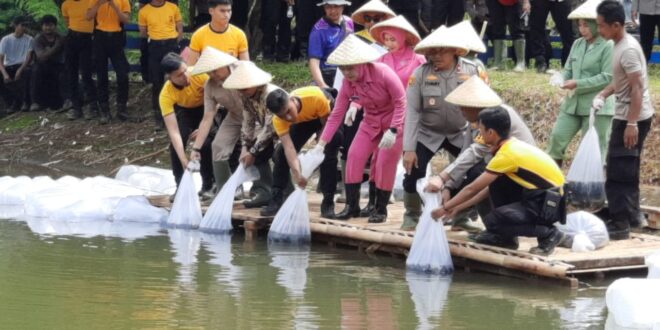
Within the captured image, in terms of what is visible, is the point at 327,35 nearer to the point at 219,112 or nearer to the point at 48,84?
the point at 219,112

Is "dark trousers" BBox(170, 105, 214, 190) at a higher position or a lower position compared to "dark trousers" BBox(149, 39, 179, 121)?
lower

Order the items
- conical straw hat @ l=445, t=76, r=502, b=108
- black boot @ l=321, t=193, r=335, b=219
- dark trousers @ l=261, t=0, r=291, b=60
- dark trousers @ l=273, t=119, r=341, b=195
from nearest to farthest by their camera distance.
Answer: conical straw hat @ l=445, t=76, r=502, b=108
dark trousers @ l=273, t=119, r=341, b=195
black boot @ l=321, t=193, r=335, b=219
dark trousers @ l=261, t=0, r=291, b=60

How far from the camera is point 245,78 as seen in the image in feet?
37.9

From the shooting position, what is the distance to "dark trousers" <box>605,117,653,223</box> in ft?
35.2

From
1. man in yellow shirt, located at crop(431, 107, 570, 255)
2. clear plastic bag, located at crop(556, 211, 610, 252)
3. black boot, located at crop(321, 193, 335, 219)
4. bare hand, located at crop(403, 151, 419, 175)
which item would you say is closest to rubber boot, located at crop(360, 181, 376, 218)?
black boot, located at crop(321, 193, 335, 219)

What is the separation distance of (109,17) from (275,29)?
7.23ft

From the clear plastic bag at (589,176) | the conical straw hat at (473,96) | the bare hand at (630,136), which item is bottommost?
the clear plastic bag at (589,176)

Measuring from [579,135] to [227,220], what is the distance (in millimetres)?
4094

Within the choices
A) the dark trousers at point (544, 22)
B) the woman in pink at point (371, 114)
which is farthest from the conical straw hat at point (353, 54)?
the dark trousers at point (544, 22)

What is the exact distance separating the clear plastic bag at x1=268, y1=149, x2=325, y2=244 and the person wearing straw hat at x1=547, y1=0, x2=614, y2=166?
196 centimetres

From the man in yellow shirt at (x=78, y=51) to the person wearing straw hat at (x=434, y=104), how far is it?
836 centimetres

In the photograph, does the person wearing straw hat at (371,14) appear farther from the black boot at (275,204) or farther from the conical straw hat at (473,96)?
the conical straw hat at (473,96)

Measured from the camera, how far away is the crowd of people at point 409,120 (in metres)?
9.97

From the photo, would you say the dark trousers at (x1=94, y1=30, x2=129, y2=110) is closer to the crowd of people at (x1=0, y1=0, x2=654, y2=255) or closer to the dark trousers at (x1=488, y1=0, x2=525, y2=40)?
the dark trousers at (x1=488, y1=0, x2=525, y2=40)
